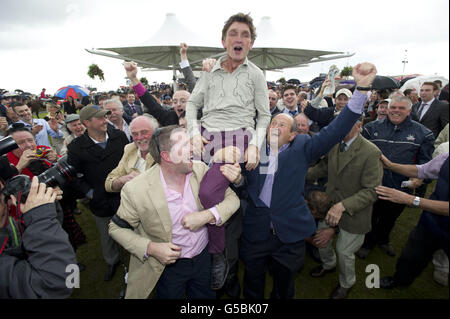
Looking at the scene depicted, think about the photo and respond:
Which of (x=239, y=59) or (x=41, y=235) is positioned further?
(x=239, y=59)

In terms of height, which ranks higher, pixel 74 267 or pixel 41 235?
pixel 41 235

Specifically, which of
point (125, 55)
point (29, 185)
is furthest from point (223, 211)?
point (125, 55)

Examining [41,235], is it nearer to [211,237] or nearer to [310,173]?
[211,237]

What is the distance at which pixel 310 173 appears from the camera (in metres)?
2.85

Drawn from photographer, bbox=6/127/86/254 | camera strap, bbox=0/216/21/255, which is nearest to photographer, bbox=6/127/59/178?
photographer, bbox=6/127/86/254

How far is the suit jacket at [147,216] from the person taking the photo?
178cm

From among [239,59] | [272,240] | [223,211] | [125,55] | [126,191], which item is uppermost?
[125,55]

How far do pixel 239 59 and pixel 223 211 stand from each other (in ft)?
4.71

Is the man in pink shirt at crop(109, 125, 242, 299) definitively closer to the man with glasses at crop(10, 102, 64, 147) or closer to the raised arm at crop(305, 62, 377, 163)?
the raised arm at crop(305, 62, 377, 163)

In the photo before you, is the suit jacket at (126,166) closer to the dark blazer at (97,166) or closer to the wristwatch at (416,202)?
the dark blazer at (97,166)

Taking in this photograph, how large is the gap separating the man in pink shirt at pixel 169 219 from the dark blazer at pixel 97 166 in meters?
1.33

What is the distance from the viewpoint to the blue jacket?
264cm

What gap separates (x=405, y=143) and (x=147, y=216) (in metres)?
3.17

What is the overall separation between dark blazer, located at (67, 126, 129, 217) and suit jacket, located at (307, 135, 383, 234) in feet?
9.20
